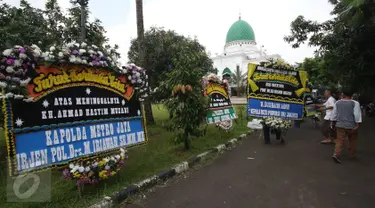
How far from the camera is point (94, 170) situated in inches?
141

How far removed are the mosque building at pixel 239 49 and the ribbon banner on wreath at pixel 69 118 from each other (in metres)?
44.7

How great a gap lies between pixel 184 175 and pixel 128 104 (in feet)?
5.95

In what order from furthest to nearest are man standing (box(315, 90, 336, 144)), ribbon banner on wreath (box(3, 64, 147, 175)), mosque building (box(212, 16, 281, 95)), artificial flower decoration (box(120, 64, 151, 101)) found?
mosque building (box(212, 16, 281, 95)), man standing (box(315, 90, 336, 144)), artificial flower decoration (box(120, 64, 151, 101)), ribbon banner on wreath (box(3, 64, 147, 175))

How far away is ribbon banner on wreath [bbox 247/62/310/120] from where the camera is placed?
7602 millimetres

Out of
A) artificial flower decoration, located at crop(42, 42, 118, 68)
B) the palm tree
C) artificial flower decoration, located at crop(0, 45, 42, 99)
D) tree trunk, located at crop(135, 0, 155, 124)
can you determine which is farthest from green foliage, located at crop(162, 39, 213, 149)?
the palm tree

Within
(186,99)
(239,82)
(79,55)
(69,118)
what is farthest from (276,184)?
(239,82)

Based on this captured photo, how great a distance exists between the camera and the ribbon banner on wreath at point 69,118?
2961mm

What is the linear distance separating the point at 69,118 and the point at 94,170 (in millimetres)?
900

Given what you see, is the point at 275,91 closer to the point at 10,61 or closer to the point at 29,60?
the point at 29,60

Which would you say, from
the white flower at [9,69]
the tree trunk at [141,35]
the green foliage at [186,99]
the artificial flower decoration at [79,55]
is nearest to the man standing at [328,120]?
the green foliage at [186,99]

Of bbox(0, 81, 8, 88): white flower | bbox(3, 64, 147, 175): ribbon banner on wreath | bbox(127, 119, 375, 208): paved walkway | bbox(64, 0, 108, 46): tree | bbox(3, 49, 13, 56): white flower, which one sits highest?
bbox(64, 0, 108, 46): tree

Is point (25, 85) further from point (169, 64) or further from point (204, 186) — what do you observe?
point (169, 64)

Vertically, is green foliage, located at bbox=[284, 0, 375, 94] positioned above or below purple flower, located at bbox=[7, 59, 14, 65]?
above

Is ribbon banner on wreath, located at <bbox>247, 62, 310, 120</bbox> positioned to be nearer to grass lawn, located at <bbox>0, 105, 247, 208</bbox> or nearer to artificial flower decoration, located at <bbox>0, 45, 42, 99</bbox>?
grass lawn, located at <bbox>0, 105, 247, 208</bbox>
